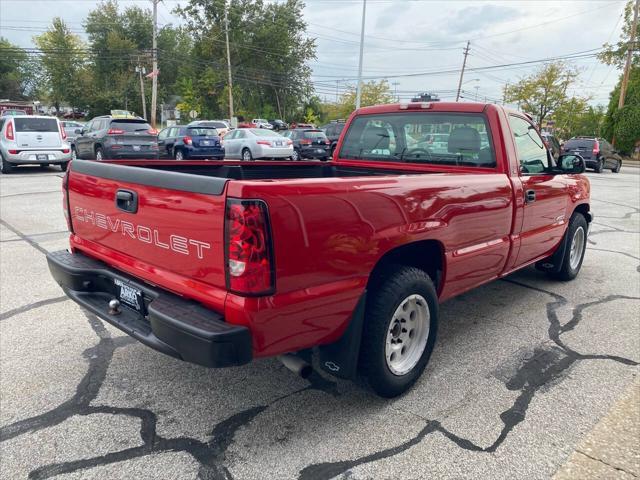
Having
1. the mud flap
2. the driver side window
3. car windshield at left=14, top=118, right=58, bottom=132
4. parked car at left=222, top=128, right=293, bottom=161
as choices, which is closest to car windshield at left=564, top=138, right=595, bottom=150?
parked car at left=222, top=128, right=293, bottom=161

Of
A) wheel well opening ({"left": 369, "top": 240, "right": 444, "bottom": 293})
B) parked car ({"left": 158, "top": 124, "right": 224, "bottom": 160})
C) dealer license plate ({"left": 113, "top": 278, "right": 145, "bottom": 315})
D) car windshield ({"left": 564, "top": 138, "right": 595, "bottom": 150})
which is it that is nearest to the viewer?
dealer license plate ({"left": 113, "top": 278, "right": 145, "bottom": 315})

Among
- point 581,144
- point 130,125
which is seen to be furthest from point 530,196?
point 581,144

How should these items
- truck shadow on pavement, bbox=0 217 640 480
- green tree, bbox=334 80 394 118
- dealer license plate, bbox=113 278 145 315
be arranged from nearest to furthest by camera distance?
truck shadow on pavement, bbox=0 217 640 480
dealer license plate, bbox=113 278 145 315
green tree, bbox=334 80 394 118

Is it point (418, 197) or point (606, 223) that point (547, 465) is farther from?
point (606, 223)

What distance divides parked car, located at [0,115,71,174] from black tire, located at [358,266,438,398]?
558 inches

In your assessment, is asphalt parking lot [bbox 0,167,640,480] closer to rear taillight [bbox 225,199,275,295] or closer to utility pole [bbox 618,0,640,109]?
rear taillight [bbox 225,199,275,295]

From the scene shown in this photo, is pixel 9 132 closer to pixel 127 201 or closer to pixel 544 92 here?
pixel 127 201

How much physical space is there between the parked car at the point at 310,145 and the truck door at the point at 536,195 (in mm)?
17735

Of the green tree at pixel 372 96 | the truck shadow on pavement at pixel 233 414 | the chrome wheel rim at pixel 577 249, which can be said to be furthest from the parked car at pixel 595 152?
the green tree at pixel 372 96

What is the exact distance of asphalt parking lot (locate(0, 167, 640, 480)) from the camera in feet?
7.55

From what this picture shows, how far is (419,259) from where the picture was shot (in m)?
3.15

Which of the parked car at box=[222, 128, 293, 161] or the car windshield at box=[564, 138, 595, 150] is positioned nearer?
the parked car at box=[222, 128, 293, 161]

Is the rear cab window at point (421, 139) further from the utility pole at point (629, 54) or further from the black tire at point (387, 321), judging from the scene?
the utility pole at point (629, 54)

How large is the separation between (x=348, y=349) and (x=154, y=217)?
121 cm
